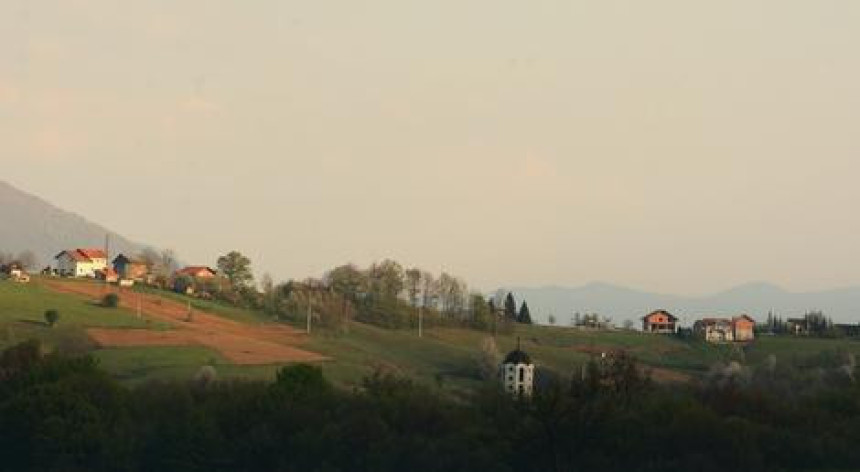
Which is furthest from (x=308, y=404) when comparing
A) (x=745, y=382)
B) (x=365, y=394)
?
(x=745, y=382)

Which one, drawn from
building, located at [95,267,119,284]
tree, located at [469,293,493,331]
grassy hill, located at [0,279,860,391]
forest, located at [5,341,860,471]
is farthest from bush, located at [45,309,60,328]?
tree, located at [469,293,493,331]

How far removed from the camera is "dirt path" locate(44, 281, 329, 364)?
13425 cm

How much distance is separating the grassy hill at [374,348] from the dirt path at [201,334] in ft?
7.21

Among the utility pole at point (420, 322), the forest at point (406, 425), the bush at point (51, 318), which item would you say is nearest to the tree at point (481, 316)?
the utility pole at point (420, 322)

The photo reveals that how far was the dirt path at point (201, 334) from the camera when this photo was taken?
13425 cm

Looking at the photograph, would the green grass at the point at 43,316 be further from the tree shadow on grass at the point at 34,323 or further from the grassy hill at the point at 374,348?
the grassy hill at the point at 374,348

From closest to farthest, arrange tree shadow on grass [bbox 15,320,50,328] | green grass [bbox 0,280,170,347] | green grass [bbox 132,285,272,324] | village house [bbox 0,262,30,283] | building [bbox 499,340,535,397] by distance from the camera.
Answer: green grass [bbox 0,280,170,347], tree shadow on grass [bbox 15,320,50,328], building [bbox 499,340,535,397], village house [bbox 0,262,30,283], green grass [bbox 132,285,272,324]

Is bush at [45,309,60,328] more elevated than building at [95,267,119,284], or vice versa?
building at [95,267,119,284]

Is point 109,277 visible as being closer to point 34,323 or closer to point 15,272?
point 15,272

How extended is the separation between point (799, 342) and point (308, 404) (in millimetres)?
110472

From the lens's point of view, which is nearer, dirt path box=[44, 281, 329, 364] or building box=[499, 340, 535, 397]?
dirt path box=[44, 281, 329, 364]

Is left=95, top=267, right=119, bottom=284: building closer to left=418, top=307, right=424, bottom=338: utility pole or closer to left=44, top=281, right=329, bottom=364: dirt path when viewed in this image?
left=44, top=281, right=329, bottom=364: dirt path

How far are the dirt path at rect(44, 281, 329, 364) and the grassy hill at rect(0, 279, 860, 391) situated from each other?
86.5 inches

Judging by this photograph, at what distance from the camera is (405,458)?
8044 cm
